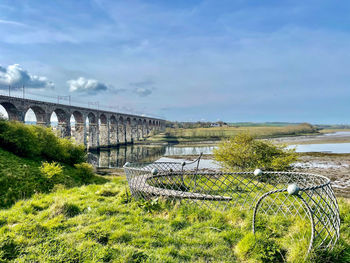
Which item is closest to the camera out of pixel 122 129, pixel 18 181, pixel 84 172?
pixel 18 181

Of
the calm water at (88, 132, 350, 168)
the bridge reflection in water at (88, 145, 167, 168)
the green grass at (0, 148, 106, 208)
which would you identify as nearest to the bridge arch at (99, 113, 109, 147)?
the calm water at (88, 132, 350, 168)

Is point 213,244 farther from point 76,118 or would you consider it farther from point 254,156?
point 76,118

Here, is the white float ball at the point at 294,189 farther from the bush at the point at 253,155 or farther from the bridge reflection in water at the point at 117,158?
the bridge reflection in water at the point at 117,158

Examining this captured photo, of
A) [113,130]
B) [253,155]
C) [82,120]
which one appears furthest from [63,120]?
[253,155]

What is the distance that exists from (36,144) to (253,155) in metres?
17.4

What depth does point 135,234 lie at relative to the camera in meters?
4.14

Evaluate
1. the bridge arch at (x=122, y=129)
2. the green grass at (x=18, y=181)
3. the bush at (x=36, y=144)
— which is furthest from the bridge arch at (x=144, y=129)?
the green grass at (x=18, y=181)

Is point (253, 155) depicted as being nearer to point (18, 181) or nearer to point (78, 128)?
point (18, 181)

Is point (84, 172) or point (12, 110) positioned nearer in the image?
point (84, 172)

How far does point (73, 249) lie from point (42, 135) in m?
18.4

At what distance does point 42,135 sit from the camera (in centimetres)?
1867

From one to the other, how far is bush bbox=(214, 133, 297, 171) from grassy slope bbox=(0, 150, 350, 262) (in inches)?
311

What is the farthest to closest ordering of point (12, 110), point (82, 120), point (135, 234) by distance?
point (82, 120) < point (12, 110) < point (135, 234)

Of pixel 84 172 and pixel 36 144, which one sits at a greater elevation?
pixel 36 144
